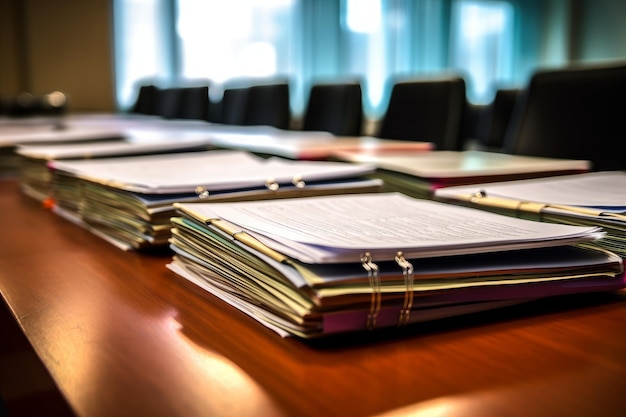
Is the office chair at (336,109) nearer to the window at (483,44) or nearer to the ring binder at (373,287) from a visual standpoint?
the ring binder at (373,287)

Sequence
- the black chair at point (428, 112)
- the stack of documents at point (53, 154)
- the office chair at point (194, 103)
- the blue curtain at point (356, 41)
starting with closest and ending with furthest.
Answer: the stack of documents at point (53, 154) → the black chair at point (428, 112) → the office chair at point (194, 103) → the blue curtain at point (356, 41)

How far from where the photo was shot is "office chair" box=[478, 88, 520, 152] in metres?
2.83

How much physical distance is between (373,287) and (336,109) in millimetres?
1955

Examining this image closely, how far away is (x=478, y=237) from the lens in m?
0.47

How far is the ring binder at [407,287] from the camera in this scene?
418 mm

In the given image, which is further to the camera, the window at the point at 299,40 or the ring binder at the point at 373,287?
the window at the point at 299,40

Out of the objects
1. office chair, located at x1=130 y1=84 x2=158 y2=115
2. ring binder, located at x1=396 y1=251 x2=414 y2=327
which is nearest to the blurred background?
office chair, located at x1=130 y1=84 x2=158 y2=115

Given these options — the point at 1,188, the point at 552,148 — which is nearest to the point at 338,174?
the point at 552,148

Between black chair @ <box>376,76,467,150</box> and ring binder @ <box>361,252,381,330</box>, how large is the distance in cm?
136

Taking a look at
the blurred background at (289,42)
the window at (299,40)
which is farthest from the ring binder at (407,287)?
the window at (299,40)

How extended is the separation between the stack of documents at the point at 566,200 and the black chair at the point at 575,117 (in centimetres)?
40

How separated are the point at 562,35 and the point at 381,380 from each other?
7.65 meters

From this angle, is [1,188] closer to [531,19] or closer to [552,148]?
[552,148]

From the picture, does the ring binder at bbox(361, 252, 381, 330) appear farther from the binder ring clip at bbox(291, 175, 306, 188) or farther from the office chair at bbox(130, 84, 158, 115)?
the office chair at bbox(130, 84, 158, 115)
